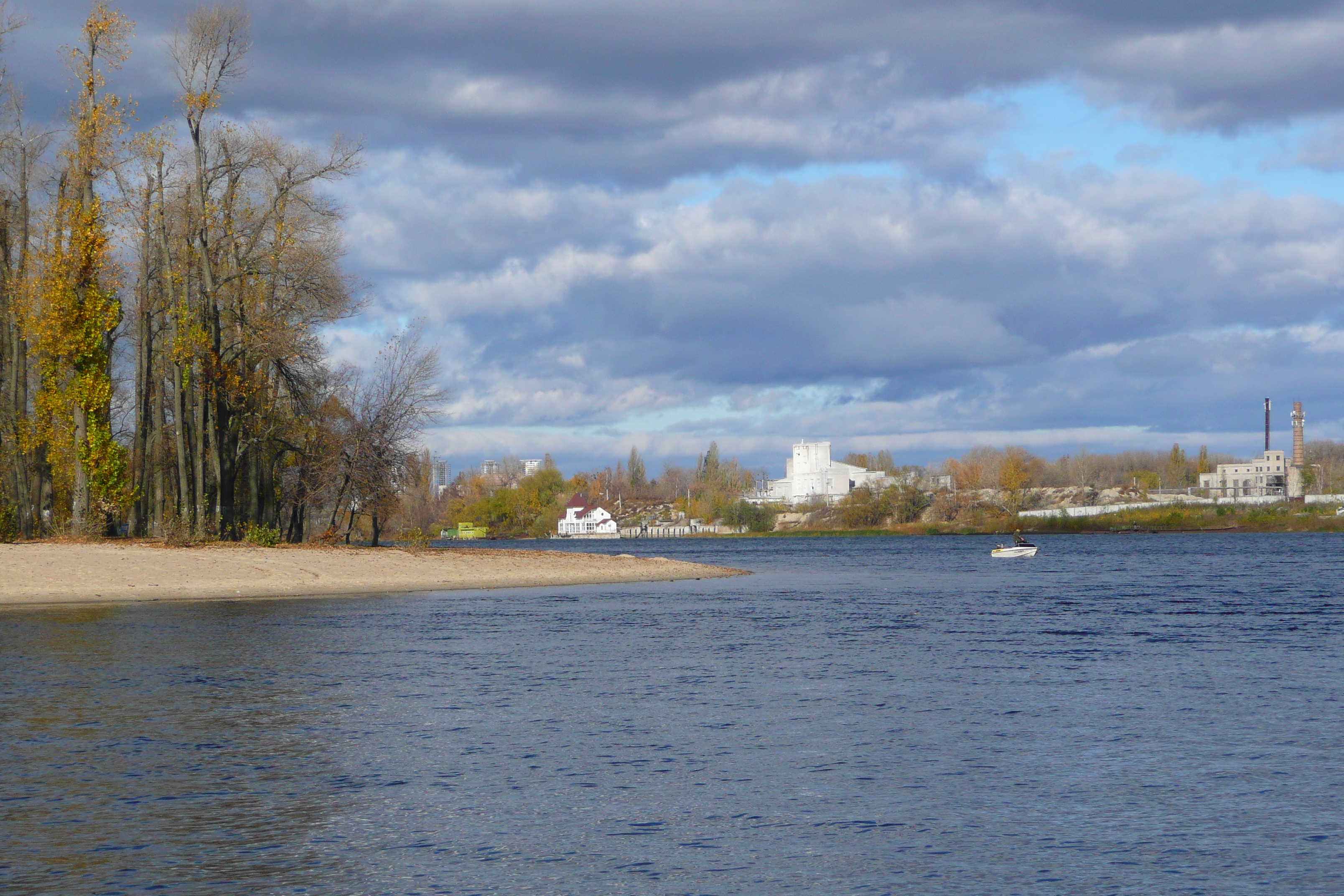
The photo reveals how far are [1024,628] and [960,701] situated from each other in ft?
54.8

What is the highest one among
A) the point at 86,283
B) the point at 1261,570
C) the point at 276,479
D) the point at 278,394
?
the point at 86,283

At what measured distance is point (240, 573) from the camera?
47.8 metres

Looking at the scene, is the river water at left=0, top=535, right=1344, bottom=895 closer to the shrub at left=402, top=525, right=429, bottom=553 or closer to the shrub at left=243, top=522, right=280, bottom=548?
the shrub at left=243, top=522, right=280, bottom=548

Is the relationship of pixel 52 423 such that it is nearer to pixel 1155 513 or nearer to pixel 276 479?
pixel 276 479

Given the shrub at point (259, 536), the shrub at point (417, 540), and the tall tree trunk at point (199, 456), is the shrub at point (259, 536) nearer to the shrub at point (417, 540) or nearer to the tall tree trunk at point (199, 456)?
the tall tree trunk at point (199, 456)

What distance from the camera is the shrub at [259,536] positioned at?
53.8m

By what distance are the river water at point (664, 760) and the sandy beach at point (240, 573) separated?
23.6ft

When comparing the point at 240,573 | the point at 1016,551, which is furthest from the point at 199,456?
the point at 1016,551

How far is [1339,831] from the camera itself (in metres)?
12.5

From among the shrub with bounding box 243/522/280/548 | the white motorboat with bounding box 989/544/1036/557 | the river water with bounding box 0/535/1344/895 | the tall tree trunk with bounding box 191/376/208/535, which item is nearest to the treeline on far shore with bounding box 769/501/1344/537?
the white motorboat with bounding box 989/544/1036/557

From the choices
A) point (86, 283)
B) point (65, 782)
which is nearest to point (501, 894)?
point (65, 782)

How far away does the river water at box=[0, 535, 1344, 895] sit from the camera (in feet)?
36.8

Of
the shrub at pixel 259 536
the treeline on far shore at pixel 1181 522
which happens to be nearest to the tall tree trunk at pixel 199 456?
the shrub at pixel 259 536

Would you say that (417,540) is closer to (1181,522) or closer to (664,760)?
(664,760)
